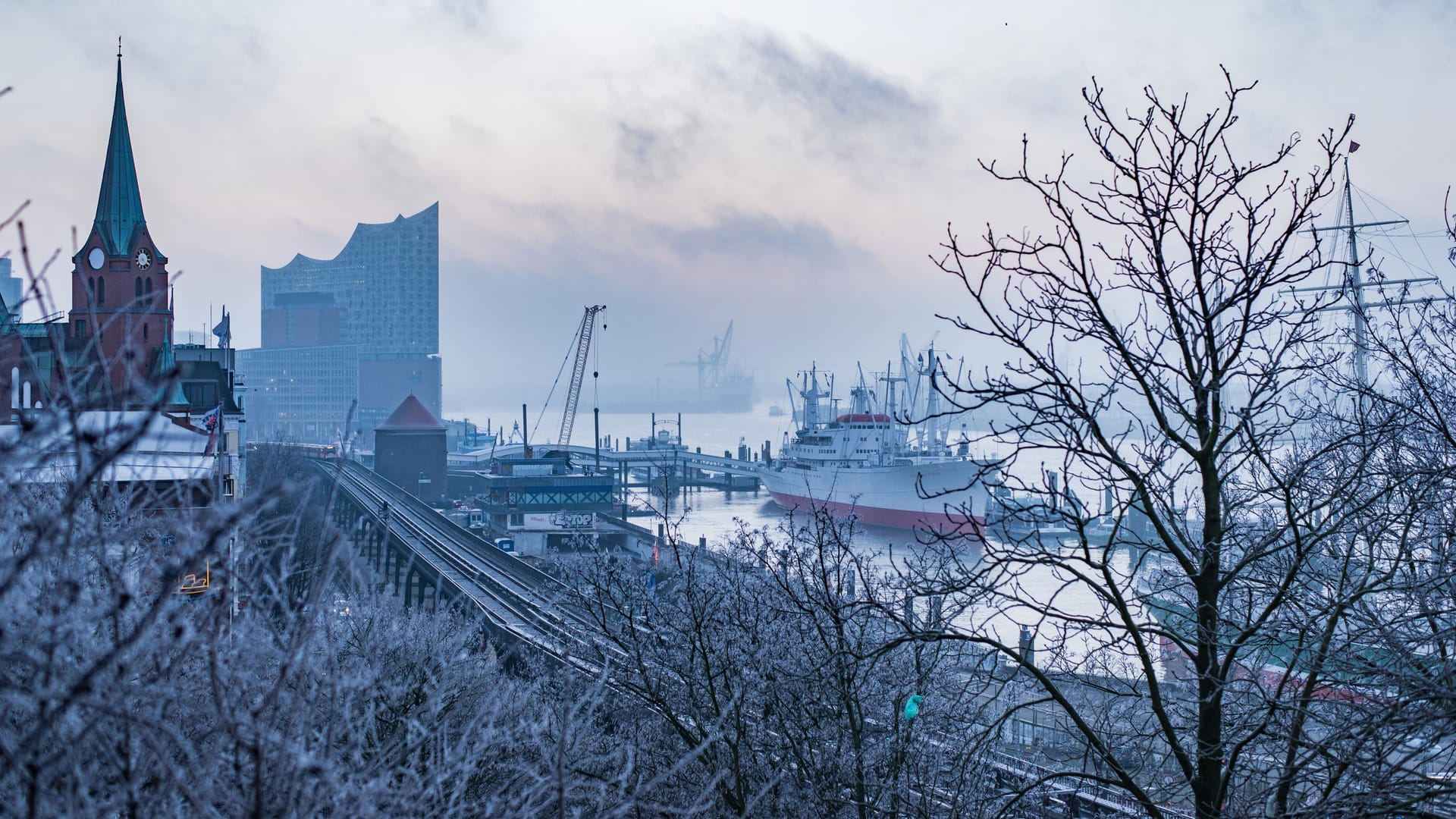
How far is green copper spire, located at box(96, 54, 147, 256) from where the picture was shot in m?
27.5

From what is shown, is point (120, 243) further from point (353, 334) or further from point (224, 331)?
point (353, 334)

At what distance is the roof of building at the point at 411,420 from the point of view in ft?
205

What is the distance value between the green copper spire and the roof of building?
34.4 meters

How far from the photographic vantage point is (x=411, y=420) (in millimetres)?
63062

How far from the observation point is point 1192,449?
367 centimetres

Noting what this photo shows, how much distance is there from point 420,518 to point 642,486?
126 ft

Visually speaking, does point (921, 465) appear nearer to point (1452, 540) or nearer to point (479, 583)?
point (479, 583)

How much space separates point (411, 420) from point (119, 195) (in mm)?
35807

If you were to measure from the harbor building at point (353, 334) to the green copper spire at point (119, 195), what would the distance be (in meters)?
63.7

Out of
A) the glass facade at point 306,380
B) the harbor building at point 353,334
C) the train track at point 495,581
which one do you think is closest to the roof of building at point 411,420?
the train track at point 495,581

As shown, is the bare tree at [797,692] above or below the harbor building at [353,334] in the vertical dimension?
below

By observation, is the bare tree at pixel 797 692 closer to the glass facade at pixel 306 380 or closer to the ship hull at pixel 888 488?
the ship hull at pixel 888 488

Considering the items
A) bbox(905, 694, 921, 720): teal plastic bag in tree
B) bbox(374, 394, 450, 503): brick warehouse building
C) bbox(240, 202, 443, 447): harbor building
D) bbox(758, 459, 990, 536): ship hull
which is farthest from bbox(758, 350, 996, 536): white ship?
bbox(240, 202, 443, 447): harbor building

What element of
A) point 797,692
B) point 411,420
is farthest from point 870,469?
point 797,692
